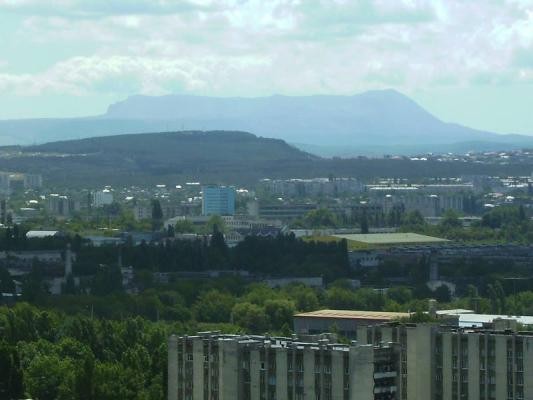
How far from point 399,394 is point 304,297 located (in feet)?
170

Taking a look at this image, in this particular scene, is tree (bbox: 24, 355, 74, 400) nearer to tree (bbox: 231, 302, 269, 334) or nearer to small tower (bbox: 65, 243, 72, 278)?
tree (bbox: 231, 302, 269, 334)

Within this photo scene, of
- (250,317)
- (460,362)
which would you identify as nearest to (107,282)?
(250,317)

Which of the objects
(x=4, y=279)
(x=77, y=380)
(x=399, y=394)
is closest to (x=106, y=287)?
(x=4, y=279)

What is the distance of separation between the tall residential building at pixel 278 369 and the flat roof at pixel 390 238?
105 m

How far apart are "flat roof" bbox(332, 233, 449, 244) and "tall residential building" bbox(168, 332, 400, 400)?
105 meters

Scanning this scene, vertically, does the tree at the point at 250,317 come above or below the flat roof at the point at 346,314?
below

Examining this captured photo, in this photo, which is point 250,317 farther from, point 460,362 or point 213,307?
point 460,362

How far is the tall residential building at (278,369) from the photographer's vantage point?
168ft

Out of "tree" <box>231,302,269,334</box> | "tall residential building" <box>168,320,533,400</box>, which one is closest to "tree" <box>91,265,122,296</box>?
"tree" <box>231,302,269,334</box>

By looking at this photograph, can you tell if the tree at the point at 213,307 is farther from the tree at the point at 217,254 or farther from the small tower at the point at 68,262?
the tree at the point at 217,254

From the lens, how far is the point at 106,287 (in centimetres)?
11150

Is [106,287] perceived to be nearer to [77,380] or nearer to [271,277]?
[271,277]

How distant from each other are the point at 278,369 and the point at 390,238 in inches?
4467

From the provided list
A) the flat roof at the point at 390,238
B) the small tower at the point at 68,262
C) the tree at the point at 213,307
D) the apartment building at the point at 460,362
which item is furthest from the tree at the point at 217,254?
the apartment building at the point at 460,362
